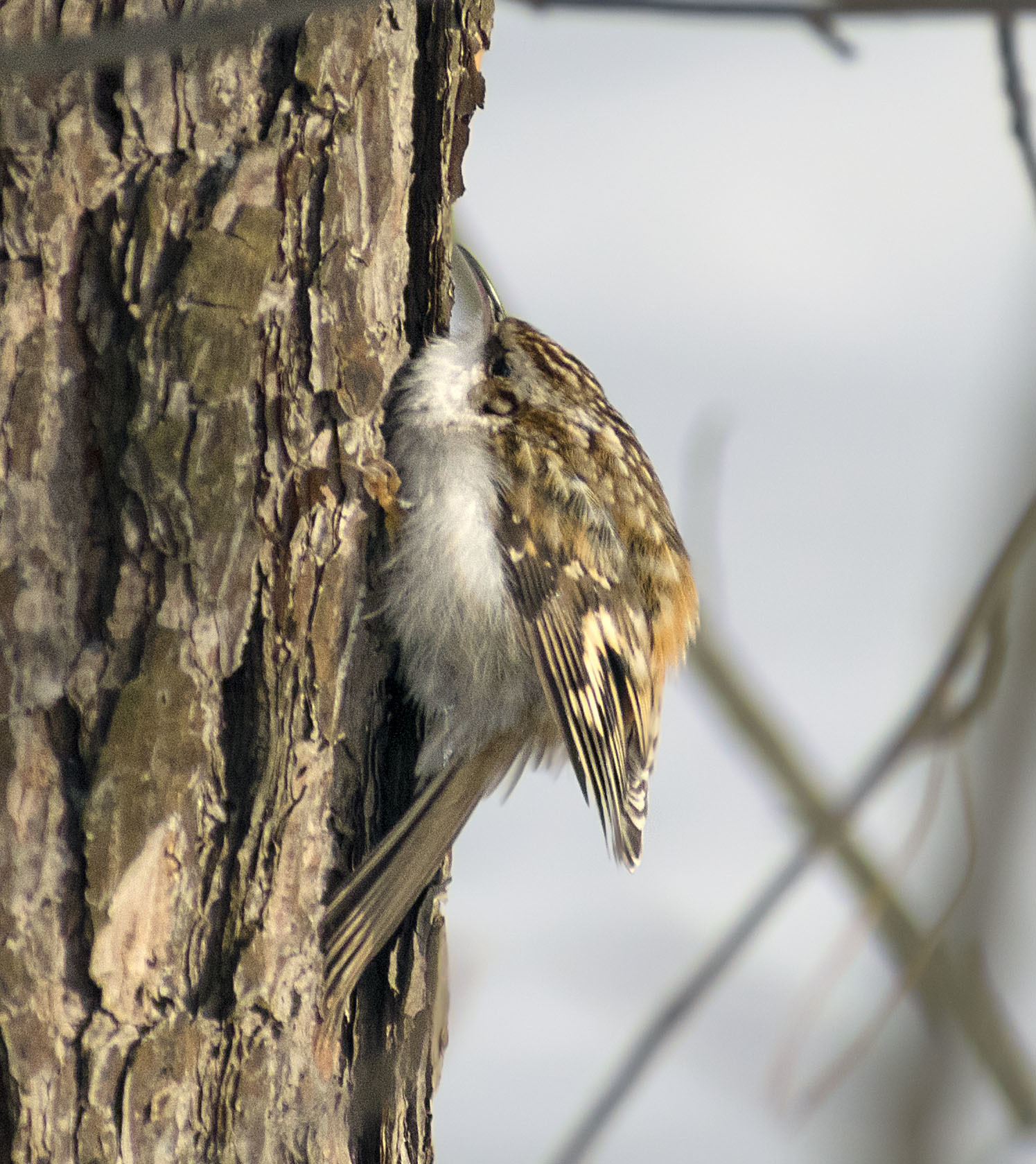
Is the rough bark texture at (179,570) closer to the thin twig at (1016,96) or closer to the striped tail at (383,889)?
the striped tail at (383,889)

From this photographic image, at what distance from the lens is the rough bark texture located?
70.0 inches

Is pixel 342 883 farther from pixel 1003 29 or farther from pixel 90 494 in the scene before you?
pixel 1003 29

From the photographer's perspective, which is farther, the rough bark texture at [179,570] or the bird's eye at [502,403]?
the bird's eye at [502,403]

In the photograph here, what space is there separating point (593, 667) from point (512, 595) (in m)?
0.20

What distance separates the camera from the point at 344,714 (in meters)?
2.08

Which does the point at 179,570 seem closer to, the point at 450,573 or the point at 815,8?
the point at 450,573

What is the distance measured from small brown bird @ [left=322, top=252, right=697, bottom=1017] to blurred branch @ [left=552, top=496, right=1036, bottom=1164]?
898mm

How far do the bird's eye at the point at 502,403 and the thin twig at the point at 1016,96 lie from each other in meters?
1.37

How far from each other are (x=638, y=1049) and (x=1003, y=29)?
0.94 metres

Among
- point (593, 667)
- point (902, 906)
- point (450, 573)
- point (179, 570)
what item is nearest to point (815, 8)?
point (902, 906)

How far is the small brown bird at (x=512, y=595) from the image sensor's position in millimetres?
2201

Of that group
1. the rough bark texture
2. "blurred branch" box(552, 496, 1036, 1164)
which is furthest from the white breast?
"blurred branch" box(552, 496, 1036, 1164)

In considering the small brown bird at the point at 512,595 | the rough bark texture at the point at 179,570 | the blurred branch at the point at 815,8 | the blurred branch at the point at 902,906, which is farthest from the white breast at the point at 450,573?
the blurred branch at the point at 815,8

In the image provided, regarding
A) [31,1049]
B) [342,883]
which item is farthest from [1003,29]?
[31,1049]
